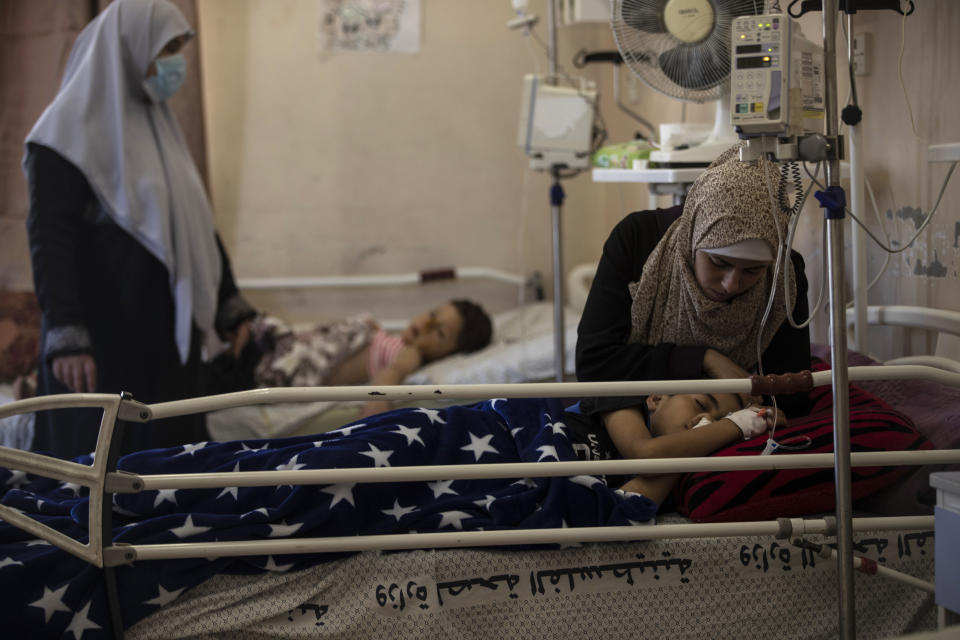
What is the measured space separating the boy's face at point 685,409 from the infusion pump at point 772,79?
0.53 meters

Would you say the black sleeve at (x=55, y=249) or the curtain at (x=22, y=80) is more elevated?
the curtain at (x=22, y=80)

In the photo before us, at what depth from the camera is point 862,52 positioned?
79.6 inches

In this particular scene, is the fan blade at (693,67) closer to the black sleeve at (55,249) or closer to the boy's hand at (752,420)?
the boy's hand at (752,420)

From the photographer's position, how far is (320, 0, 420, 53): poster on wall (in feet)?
12.0

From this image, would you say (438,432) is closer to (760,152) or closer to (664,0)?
(760,152)

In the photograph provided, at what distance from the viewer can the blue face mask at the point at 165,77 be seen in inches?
101

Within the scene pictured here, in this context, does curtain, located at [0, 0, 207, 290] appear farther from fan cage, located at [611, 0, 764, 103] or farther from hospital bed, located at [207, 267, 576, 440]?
fan cage, located at [611, 0, 764, 103]

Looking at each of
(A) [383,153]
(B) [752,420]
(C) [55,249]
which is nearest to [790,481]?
(B) [752,420]

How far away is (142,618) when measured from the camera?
1.38m

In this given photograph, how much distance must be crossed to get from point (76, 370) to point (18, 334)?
39.8 inches

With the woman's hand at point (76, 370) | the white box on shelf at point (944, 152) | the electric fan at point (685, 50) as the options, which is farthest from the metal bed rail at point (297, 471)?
the woman's hand at point (76, 370)

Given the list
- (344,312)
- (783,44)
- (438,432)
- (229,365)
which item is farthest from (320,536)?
(344,312)

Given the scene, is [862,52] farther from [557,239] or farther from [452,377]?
[452,377]

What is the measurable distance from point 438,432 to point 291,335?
1806 mm
